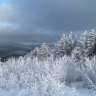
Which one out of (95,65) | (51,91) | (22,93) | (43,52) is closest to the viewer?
(51,91)

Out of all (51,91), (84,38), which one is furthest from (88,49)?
(51,91)

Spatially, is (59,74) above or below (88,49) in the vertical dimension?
below

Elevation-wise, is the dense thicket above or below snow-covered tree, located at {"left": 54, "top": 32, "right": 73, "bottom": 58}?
below

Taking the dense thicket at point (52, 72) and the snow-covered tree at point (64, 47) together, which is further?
the snow-covered tree at point (64, 47)

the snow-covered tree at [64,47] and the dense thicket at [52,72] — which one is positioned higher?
the snow-covered tree at [64,47]

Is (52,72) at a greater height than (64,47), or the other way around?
(64,47)

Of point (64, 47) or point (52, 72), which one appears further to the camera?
point (64, 47)

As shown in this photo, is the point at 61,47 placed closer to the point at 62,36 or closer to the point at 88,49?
the point at 62,36

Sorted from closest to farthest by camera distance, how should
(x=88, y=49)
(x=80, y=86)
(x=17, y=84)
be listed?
(x=17, y=84) → (x=80, y=86) → (x=88, y=49)

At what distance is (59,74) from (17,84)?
344cm

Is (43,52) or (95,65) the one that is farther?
(43,52)

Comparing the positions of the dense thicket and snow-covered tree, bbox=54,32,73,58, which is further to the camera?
snow-covered tree, bbox=54,32,73,58

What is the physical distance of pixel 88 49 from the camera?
35312mm

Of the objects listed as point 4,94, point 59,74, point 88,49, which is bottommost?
point 4,94
